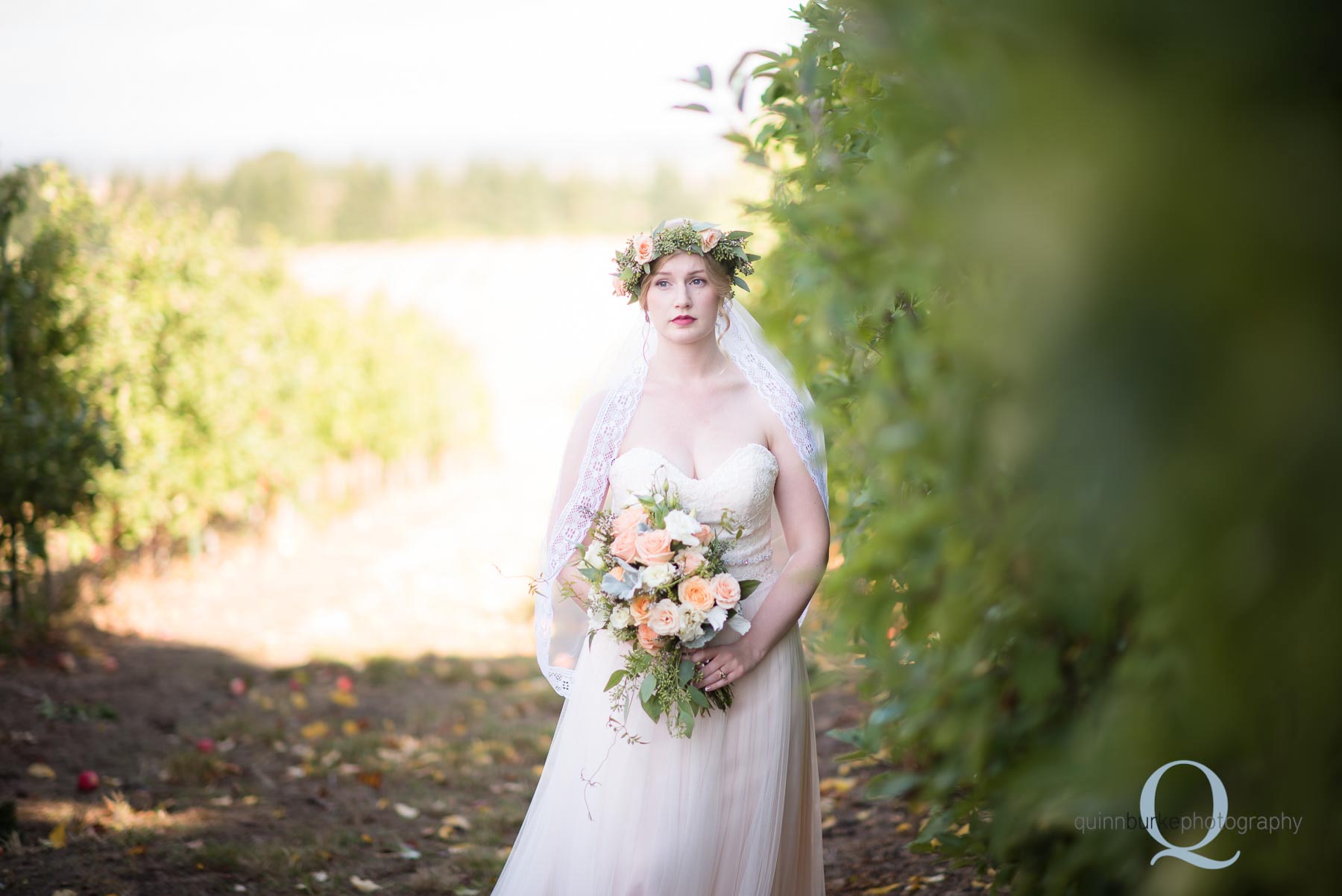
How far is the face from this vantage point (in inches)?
134

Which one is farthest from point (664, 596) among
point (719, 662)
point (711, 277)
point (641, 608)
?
point (711, 277)

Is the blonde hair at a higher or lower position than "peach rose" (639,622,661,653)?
higher

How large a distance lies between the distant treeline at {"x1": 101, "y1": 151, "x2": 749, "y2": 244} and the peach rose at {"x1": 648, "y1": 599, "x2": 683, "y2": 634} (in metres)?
66.6

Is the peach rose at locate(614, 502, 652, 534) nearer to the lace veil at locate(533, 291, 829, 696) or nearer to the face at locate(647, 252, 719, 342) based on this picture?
the lace veil at locate(533, 291, 829, 696)

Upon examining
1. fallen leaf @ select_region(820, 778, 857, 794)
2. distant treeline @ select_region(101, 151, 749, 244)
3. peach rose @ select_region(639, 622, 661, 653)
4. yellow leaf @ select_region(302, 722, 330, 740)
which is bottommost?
yellow leaf @ select_region(302, 722, 330, 740)

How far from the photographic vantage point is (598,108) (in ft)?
269

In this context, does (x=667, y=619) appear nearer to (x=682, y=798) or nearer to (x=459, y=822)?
(x=682, y=798)

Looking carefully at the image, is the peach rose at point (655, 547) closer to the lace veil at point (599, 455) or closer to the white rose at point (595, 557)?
the white rose at point (595, 557)

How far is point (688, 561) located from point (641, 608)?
0.68 ft

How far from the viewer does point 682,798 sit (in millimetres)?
3191

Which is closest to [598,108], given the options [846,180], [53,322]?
[53,322]

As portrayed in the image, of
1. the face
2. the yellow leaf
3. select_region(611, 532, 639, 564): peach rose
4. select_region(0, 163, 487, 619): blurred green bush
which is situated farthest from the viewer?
select_region(0, 163, 487, 619): blurred green bush

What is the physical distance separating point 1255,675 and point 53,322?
879 cm

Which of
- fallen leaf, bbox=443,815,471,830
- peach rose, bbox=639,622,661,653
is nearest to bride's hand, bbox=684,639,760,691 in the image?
peach rose, bbox=639,622,661,653
